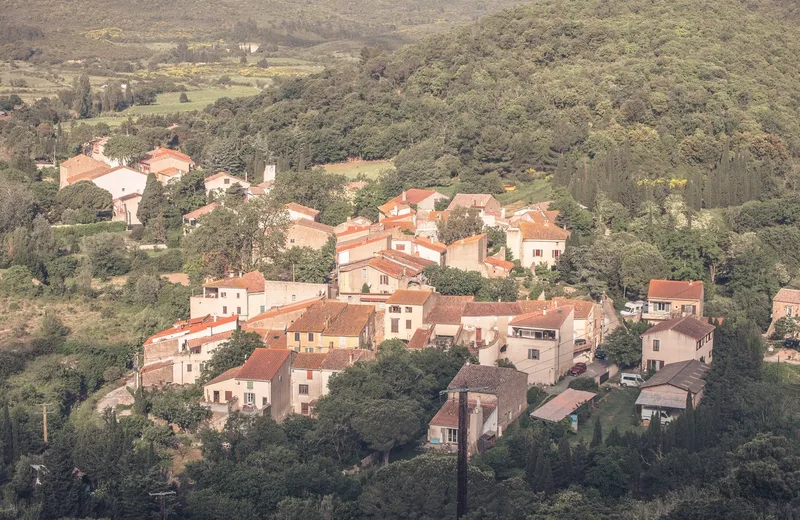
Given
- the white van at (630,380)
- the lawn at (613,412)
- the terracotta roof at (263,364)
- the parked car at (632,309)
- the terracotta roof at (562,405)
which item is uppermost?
the terracotta roof at (263,364)

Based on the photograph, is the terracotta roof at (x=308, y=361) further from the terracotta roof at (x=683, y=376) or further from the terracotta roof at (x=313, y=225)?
the terracotta roof at (x=683, y=376)

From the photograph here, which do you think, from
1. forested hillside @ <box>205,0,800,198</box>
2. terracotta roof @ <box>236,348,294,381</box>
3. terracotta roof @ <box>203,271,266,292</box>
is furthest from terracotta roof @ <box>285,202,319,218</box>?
terracotta roof @ <box>236,348,294,381</box>

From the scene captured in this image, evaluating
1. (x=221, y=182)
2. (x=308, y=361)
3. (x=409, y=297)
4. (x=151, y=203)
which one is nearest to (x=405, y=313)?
(x=409, y=297)

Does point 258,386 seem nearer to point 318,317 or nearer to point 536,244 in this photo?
point 318,317

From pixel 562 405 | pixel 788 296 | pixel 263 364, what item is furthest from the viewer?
pixel 788 296

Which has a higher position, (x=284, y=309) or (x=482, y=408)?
(x=284, y=309)

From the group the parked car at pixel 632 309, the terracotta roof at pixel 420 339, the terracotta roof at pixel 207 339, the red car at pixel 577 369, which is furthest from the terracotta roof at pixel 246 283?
the parked car at pixel 632 309

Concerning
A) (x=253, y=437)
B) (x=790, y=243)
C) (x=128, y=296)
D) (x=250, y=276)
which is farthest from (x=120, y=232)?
(x=790, y=243)

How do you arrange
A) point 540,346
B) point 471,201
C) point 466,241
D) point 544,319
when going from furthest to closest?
point 471,201 < point 466,241 < point 544,319 < point 540,346
